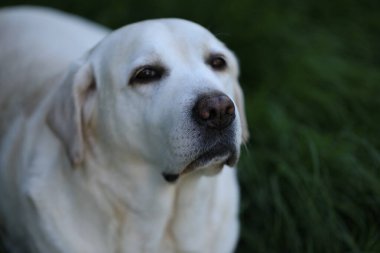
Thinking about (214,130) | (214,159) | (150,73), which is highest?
(150,73)

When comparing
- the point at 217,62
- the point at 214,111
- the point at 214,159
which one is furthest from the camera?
the point at 217,62

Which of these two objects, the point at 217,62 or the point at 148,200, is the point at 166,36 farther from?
the point at 148,200

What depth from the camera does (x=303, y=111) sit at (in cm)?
422

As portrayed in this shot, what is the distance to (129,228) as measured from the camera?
2.86 meters

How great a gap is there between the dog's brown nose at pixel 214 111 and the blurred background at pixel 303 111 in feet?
2.79

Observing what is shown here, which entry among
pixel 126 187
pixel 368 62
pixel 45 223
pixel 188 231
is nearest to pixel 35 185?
pixel 45 223

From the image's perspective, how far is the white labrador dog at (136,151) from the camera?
101 inches

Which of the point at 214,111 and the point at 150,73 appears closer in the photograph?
the point at 214,111

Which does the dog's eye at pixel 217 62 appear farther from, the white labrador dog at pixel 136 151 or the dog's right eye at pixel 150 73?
the dog's right eye at pixel 150 73

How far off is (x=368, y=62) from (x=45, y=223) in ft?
9.53

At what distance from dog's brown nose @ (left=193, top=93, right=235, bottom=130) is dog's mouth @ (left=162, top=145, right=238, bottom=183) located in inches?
4.1

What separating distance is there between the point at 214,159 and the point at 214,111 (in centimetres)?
23

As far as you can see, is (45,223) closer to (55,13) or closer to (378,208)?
(378,208)

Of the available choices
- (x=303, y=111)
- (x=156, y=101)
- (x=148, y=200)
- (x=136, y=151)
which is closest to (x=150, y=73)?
(x=156, y=101)
